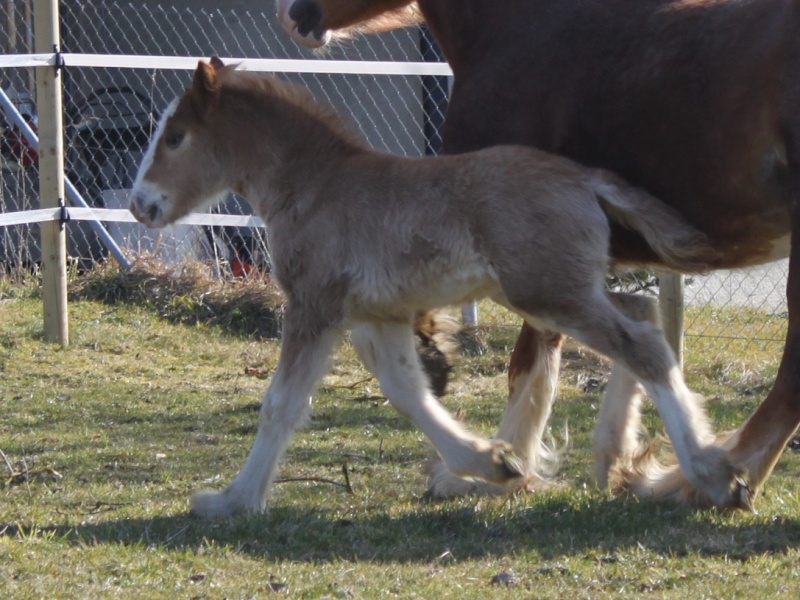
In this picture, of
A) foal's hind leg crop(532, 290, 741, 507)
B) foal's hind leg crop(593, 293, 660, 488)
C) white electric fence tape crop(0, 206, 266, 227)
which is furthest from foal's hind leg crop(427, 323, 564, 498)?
white electric fence tape crop(0, 206, 266, 227)

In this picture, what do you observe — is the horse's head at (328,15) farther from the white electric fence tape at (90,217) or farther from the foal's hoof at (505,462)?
the white electric fence tape at (90,217)

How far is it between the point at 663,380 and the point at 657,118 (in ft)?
2.82

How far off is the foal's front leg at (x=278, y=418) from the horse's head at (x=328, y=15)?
1.51 m

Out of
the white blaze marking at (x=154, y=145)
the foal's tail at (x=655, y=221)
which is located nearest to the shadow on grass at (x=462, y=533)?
the foal's tail at (x=655, y=221)

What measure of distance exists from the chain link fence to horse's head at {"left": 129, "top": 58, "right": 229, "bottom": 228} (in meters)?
4.36

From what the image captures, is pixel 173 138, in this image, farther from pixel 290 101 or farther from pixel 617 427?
pixel 617 427

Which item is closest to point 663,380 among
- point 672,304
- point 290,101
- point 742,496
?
point 742,496

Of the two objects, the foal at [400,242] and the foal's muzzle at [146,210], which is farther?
the foal's muzzle at [146,210]

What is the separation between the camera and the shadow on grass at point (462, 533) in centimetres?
384

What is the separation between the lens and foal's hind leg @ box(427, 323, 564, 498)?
503 cm

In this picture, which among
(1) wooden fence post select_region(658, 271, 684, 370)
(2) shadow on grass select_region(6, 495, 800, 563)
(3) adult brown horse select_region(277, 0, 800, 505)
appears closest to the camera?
(2) shadow on grass select_region(6, 495, 800, 563)

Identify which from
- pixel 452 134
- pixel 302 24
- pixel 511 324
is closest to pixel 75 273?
pixel 511 324

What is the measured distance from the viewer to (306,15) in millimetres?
5340

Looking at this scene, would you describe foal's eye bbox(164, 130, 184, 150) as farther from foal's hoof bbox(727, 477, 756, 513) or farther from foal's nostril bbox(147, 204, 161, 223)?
foal's hoof bbox(727, 477, 756, 513)
